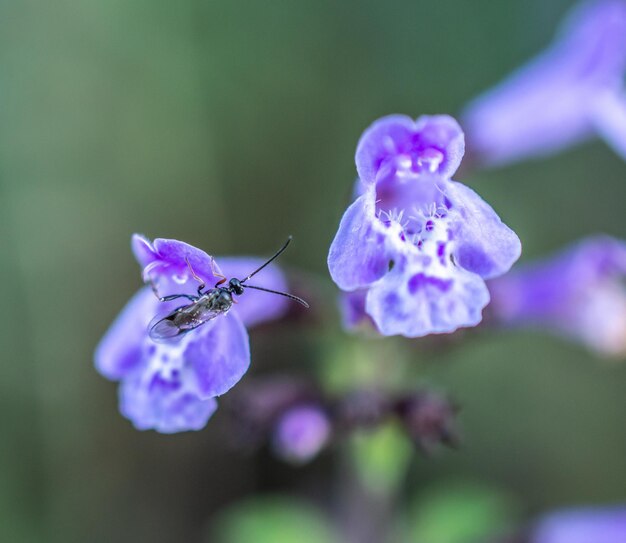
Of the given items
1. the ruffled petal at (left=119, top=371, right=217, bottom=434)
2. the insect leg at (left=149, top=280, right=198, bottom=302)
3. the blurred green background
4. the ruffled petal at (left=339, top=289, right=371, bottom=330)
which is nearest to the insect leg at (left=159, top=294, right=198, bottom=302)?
the insect leg at (left=149, top=280, right=198, bottom=302)

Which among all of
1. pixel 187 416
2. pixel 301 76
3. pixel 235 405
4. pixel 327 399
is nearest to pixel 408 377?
pixel 327 399

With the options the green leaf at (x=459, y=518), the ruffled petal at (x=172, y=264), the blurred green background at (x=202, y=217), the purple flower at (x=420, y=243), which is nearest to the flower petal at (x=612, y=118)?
the blurred green background at (x=202, y=217)

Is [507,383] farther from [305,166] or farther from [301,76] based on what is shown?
[301,76]

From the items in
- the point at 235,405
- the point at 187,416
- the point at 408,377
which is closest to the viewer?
the point at 187,416

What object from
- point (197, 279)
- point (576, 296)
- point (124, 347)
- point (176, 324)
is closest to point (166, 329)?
point (176, 324)

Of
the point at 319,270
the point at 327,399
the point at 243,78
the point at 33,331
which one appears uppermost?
the point at 243,78

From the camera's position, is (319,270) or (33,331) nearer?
(33,331)

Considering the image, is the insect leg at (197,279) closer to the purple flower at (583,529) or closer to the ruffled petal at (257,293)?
the ruffled petal at (257,293)
